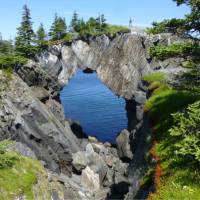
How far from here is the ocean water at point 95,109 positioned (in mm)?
90000

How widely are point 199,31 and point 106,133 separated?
2571 inches

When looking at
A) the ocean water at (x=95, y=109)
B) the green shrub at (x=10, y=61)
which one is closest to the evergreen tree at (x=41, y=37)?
the green shrub at (x=10, y=61)

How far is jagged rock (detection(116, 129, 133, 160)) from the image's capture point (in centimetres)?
6694

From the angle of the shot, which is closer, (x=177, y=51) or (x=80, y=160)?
(x=177, y=51)

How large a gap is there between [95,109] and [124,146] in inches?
1736

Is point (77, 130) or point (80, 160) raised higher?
point (80, 160)

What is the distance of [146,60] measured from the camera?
236 ft

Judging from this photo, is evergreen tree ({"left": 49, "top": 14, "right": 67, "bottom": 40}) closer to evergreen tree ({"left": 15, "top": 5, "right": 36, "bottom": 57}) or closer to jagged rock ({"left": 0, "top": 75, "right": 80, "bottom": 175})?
evergreen tree ({"left": 15, "top": 5, "right": 36, "bottom": 57})

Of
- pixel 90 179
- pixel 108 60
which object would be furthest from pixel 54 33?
pixel 90 179

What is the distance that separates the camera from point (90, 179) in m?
56.1

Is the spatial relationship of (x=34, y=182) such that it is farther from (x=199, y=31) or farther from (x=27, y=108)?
(x=27, y=108)

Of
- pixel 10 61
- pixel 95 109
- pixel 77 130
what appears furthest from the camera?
pixel 95 109

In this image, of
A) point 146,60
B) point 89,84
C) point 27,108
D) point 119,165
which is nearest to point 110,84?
point 146,60

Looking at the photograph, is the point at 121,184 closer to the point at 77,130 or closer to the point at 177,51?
the point at 77,130
